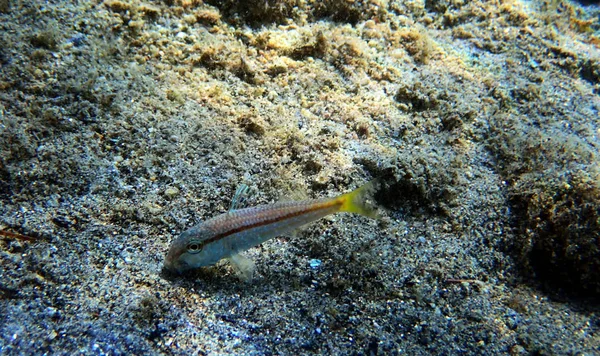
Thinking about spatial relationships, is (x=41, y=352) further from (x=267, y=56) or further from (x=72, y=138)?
(x=267, y=56)

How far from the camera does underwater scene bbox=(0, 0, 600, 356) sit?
2396 millimetres

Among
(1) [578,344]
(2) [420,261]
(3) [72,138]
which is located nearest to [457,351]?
(2) [420,261]

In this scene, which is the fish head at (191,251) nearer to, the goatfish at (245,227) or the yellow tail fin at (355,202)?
the goatfish at (245,227)

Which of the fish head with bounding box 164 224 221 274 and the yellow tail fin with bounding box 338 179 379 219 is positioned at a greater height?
the yellow tail fin with bounding box 338 179 379 219

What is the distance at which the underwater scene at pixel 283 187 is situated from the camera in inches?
94.3

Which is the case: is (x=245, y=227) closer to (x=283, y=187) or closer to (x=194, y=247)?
(x=194, y=247)

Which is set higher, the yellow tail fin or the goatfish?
the yellow tail fin

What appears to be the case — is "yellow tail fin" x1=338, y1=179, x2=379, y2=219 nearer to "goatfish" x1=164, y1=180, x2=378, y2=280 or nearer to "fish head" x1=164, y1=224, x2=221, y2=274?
"goatfish" x1=164, y1=180, x2=378, y2=280

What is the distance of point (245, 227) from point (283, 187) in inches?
31.0

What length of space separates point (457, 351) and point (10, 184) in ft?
12.4

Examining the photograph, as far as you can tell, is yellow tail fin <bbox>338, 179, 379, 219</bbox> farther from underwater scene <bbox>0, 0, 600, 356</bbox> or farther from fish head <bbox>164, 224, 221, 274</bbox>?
fish head <bbox>164, 224, 221, 274</bbox>

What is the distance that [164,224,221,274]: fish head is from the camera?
2400 mm

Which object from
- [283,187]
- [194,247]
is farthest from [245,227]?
[283,187]

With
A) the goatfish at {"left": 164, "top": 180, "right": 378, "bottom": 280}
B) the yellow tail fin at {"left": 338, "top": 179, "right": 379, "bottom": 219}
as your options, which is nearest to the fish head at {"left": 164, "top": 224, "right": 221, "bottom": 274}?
the goatfish at {"left": 164, "top": 180, "right": 378, "bottom": 280}
